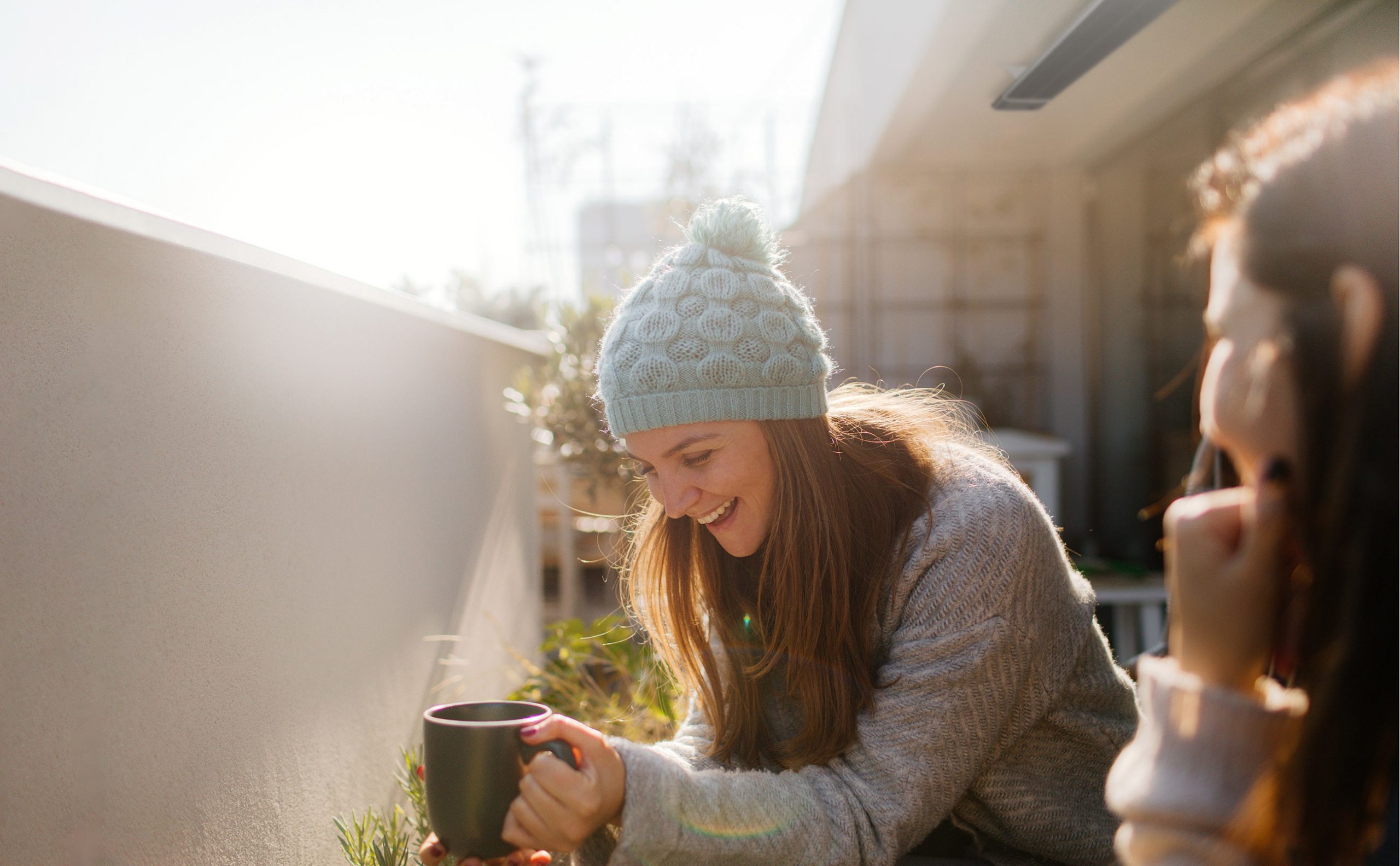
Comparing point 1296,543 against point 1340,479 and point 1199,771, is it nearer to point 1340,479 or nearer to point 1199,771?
point 1340,479

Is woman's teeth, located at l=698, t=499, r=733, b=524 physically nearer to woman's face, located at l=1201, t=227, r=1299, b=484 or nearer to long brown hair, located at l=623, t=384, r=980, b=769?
long brown hair, located at l=623, t=384, r=980, b=769

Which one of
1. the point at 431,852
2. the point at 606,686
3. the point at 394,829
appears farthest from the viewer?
the point at 606,686

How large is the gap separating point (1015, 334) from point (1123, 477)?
1209 millimetres

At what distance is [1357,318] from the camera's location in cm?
66

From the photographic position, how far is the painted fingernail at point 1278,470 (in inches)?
27.4

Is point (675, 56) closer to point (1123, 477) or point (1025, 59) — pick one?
point (1025, 59)

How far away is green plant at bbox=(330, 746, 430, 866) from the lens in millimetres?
1674

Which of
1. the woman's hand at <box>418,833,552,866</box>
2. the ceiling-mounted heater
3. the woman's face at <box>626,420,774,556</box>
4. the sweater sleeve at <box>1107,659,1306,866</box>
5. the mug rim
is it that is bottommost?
the woman's hand at <box>418,833,552,866</box>

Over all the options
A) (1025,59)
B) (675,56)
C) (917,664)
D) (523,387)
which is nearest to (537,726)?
(917,664)

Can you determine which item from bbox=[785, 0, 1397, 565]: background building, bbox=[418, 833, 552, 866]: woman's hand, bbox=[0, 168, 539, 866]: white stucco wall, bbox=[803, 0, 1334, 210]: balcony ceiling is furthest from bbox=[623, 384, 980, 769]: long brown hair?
bbox=[785, 0, 1397, 565]: background building

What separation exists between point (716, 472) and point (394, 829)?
0.91m

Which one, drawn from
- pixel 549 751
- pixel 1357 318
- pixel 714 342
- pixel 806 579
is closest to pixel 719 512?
pixel 806 579

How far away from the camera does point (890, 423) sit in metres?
1.68

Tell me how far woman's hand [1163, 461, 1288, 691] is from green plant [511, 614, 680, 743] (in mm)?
1725
